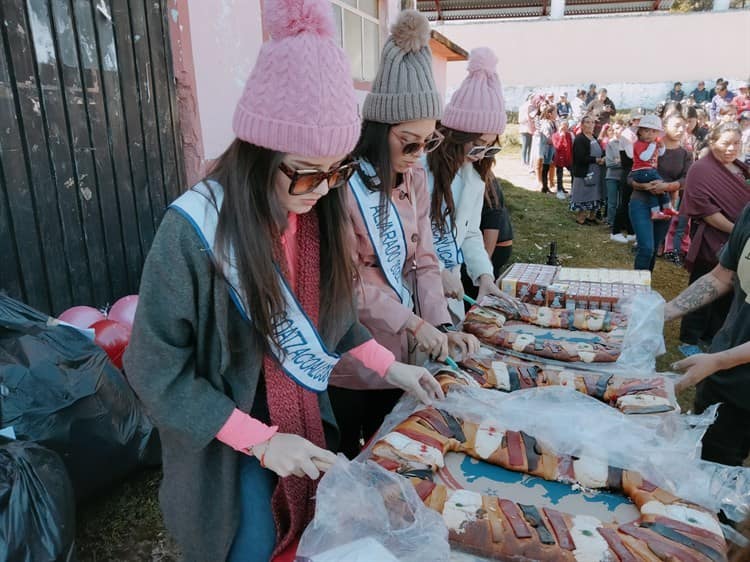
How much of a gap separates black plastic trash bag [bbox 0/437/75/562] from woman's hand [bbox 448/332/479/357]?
50.8 inches

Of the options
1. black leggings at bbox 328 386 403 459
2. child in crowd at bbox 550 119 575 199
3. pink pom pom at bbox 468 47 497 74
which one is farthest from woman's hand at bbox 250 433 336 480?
child in crowd at bbox 550 119 575 199

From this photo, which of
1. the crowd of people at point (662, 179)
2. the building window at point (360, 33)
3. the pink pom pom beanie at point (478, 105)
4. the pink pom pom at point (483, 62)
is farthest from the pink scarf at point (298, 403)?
the building window at point (360, 33)

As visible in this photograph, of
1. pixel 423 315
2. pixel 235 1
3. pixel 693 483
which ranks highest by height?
pixel 235 1

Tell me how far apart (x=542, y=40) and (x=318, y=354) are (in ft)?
65.2

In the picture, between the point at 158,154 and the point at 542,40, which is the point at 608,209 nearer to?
the point at 158,154

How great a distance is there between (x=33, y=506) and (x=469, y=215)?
1860 millimetres

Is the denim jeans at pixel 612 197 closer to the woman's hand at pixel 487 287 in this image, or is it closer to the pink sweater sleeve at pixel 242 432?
the woman's hand at pixel 487 287

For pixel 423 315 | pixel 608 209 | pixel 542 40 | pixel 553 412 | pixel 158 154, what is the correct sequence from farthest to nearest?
pixel 542 40, pixel 608 209, pixel 158 154, pixel 423 315, pixel 553 412

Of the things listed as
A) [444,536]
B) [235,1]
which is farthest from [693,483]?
[235,1]

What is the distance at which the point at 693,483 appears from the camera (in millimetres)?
1252

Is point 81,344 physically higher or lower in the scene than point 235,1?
lower

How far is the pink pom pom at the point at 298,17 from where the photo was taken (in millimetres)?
943

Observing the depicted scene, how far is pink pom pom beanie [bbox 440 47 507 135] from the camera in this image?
89.9 inches

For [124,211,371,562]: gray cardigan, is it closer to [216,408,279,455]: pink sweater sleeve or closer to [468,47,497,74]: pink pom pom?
[216,408,279,455]: pink sweater sleeve
